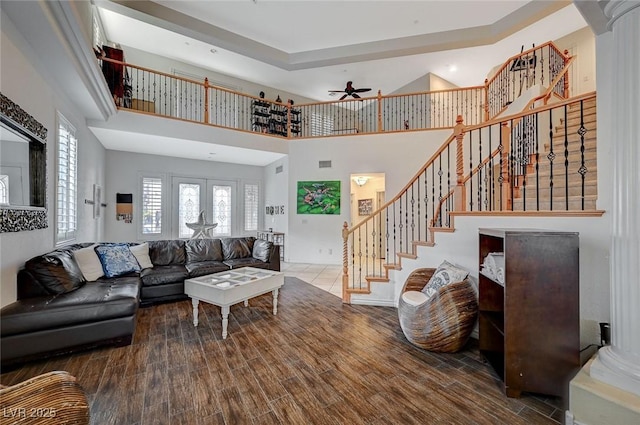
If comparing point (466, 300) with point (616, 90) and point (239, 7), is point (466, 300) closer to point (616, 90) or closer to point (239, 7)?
point (616, 90)

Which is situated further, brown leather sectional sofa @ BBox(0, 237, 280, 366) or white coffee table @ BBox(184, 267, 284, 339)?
white coffee table @ BBox(184, 267, 284, 339)

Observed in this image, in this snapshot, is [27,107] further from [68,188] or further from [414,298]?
[414,298]

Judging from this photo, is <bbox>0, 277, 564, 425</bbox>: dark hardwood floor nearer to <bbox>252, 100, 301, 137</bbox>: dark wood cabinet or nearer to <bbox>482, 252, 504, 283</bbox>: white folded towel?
<bbox>482, 252, 504, 283</bbox>: white folded towel

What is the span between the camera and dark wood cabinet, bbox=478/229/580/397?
6.31ft

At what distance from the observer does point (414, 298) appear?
2881mm

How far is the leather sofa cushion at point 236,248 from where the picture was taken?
5203 millimetres

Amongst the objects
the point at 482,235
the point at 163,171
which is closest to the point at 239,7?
the point at 163,171

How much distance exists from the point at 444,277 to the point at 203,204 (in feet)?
23.0

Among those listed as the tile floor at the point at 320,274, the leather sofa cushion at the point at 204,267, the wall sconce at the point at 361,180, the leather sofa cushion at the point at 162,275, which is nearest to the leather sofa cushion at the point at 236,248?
the leather sofa cushion at the point at 204,267

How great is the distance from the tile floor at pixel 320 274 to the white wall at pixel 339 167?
1.22ft

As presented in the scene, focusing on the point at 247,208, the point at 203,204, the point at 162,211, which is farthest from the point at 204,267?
the point at 247,208

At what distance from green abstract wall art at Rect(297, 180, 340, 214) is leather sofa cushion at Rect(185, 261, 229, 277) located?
3.07m

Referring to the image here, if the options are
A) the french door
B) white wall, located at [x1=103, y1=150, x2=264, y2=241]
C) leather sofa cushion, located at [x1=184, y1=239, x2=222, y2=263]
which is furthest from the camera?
the french door

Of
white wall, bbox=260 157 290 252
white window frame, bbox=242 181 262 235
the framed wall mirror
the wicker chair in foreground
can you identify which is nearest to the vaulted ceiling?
white wall, bbox=260 157 290 252
